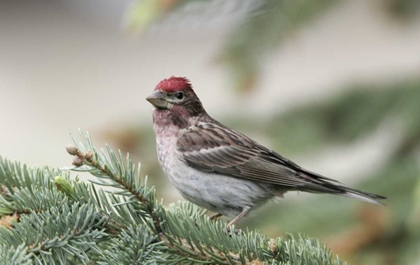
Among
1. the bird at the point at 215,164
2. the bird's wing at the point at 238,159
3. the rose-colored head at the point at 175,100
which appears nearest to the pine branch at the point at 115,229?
the bird at the point at 215,164

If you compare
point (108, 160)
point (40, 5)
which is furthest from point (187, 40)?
point (108, 160)

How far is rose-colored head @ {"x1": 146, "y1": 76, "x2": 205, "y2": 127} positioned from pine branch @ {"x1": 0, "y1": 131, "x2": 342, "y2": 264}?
4.36 ft

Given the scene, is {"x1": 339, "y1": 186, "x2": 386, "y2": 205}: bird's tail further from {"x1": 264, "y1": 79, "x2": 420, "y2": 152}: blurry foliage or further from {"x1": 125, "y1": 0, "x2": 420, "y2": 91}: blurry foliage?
{"x1": 125, "y1": 0, "x2": 420, "y2": 91}: blurry foliage

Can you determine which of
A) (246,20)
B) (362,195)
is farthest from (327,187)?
(246,20)

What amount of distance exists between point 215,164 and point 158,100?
462 millimetres

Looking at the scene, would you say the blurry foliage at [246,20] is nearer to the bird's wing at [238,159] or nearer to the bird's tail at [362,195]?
the bird's wing at [238,159]

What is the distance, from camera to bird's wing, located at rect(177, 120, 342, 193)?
3.94m

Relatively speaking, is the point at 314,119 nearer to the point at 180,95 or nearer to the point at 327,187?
the point at 327,187

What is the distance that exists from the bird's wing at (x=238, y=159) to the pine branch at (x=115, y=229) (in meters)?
1.19

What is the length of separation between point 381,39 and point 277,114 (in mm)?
6993

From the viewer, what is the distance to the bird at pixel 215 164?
3.86 meters

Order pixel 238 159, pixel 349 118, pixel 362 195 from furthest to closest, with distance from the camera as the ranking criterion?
1. pixel 349 118
2. pixel 238 159
3. pixel 362 195

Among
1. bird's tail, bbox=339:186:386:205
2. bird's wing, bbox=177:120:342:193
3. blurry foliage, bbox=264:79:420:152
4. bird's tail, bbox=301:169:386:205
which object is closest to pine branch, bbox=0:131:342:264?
bird's tail, bbox=339:186:386:205

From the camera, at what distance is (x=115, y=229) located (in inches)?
106
